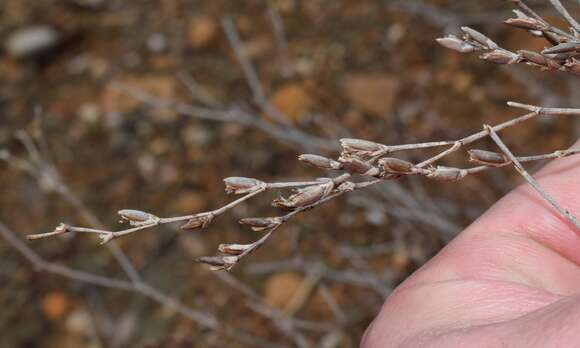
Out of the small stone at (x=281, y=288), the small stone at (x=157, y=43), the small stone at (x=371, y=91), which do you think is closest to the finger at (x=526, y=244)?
the small stone at (x=281, y=288)

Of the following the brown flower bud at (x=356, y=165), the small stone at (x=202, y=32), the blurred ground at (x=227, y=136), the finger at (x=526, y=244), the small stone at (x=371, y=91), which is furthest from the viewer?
the small stone at (x=202, y=32)

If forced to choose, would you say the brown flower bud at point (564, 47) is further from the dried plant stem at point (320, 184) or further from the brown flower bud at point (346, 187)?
the brown flower bud at point (346, 187)

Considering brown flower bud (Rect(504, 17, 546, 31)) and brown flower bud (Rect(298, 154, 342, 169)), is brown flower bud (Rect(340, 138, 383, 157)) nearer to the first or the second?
brown flower bud (Rect(298, 154, 342, 169))

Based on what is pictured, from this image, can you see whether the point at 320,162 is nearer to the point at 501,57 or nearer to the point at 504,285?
the point at 501,57

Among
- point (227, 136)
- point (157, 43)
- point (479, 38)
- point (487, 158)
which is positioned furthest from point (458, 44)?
point (157, 43)

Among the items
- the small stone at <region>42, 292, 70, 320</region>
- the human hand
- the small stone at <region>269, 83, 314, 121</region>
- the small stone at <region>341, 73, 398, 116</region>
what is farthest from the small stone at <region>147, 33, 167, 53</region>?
the human hand

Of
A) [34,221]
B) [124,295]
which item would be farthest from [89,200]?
[124,295]
